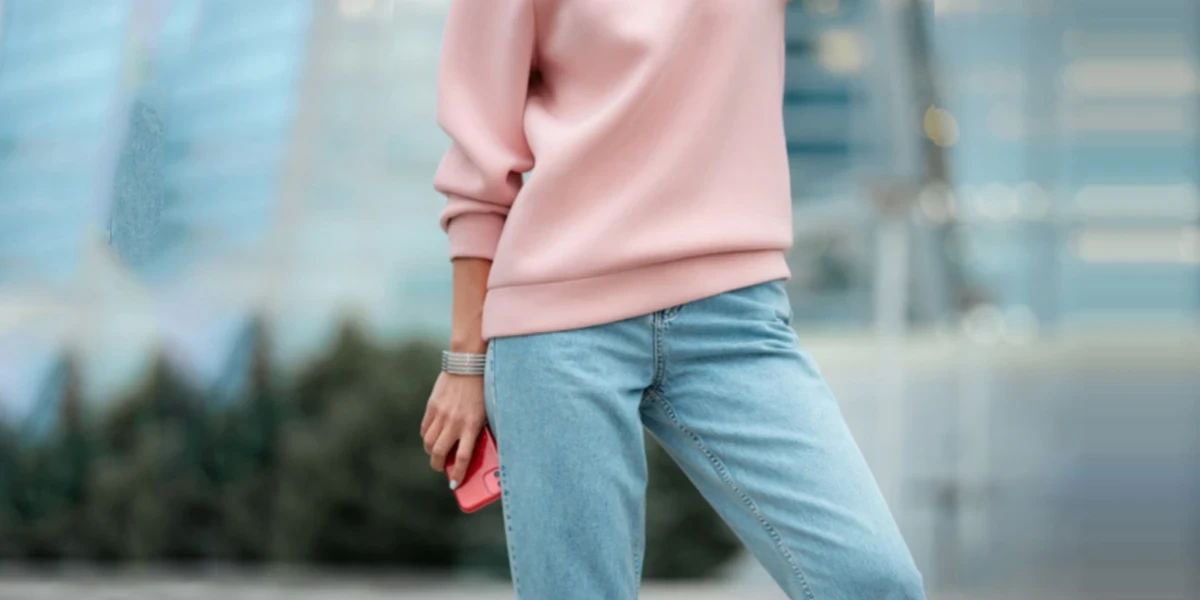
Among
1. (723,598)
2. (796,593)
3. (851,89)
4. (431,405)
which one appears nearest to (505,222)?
(431,405)

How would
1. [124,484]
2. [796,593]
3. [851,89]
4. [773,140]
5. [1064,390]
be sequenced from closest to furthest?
1. [796,593]
2. [773,140]
3. [124,484]
4. [851,89]
5. [1064,390]

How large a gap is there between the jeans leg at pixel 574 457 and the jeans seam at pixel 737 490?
31mm

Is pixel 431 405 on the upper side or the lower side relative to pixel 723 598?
upper

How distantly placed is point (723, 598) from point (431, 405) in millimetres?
3036

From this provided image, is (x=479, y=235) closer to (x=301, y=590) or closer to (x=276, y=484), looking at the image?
(x=301, y=590)

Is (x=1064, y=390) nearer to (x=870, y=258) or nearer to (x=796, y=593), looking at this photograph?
(x=870, y=258)

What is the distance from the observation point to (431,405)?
1183mm

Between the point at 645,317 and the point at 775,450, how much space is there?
0.58 ft

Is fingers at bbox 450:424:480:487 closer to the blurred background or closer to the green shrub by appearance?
the blurred background

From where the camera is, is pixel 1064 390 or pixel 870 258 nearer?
pixel 870 258

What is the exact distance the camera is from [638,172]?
110 cm

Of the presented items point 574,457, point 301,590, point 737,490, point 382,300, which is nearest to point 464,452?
point 574,457

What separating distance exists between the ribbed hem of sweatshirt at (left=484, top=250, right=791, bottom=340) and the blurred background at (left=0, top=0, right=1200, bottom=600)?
2313 mm

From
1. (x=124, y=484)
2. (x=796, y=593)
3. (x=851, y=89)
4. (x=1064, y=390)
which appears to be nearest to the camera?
(x=796, y=593)
